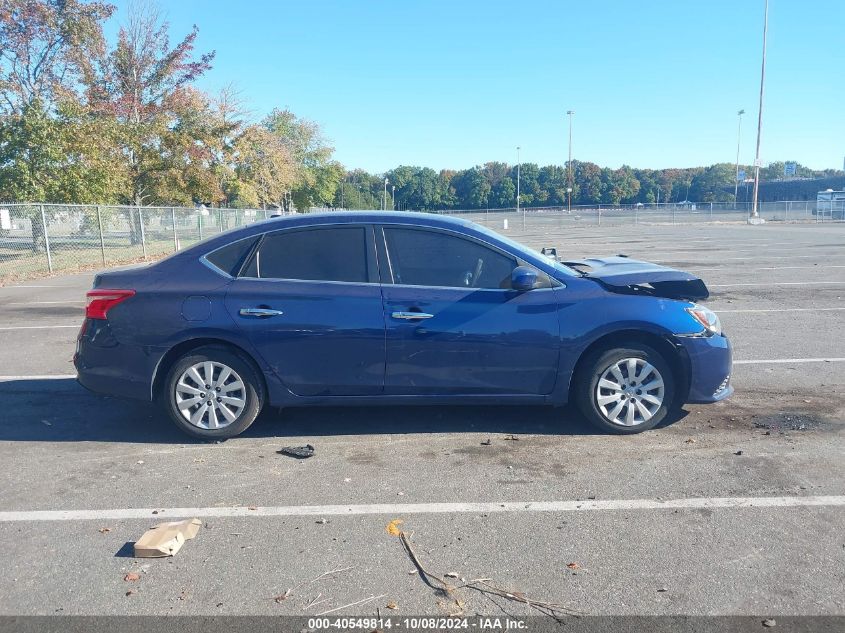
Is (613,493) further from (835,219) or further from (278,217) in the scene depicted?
(835,219)

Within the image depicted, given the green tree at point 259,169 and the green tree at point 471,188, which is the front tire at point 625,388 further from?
the green tree at point 471,188

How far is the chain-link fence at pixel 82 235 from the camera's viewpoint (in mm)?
19203

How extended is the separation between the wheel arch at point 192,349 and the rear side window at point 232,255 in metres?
0.55

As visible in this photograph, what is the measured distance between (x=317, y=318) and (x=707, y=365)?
2.96 metres

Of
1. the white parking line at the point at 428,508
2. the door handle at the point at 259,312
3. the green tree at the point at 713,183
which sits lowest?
the white parking line at the point at 428,508

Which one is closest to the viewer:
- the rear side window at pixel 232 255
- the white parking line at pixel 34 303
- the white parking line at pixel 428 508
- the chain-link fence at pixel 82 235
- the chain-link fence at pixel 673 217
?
the white parking line at pixel 428 508

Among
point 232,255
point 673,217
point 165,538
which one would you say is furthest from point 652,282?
point 673,217

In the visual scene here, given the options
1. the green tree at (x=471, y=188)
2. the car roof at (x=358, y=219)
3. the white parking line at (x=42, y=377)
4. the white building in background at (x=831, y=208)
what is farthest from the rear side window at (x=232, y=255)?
the green tree at (x=471, y=188)

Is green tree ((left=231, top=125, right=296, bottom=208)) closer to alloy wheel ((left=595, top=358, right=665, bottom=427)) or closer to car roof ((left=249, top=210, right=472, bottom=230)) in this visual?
car roof ((left=249, top=210, right=472, bottom=230))

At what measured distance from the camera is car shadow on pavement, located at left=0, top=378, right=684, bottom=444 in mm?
5242

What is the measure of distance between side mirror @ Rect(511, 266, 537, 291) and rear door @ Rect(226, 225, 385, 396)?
3.30ft

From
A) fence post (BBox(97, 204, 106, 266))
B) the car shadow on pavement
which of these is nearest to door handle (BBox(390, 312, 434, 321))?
the car shadow on pavement

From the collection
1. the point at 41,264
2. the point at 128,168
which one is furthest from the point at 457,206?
the point at 41,264

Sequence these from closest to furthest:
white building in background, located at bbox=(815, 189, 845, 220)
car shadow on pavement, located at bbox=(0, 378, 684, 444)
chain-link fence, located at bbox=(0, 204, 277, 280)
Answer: car shadow on pavement, located at bbox=(0, 378, 684, 444)
chain-link fence, located at bbox=(0, 204, 277, 280)
white building in background, located at bbox=(815, 189, 845, 220)
